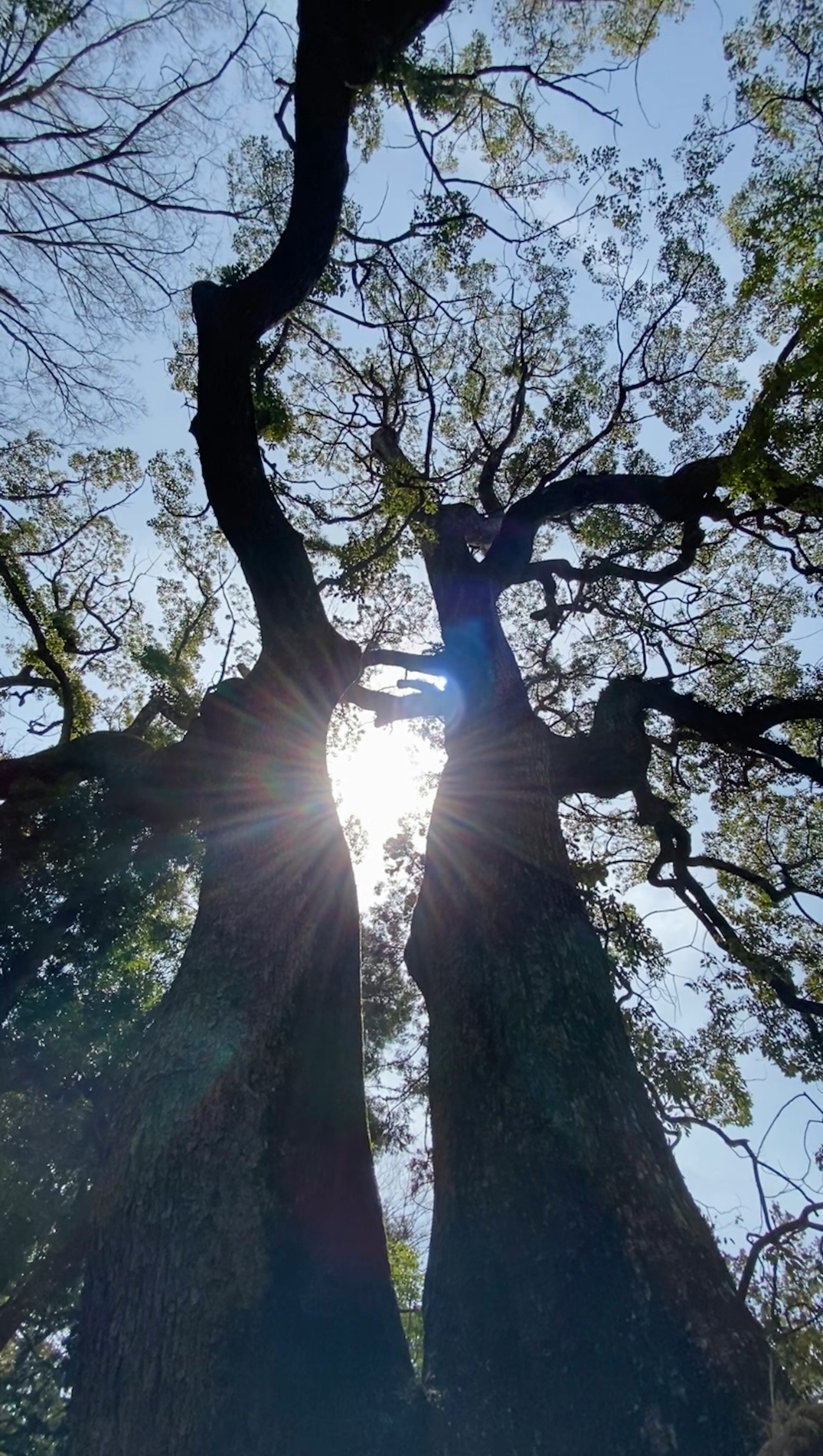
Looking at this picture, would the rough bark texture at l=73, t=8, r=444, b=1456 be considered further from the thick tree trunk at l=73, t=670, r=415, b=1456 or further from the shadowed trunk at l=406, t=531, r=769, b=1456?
the shadowed trunk at l=406, t=531, r=769, b=1456

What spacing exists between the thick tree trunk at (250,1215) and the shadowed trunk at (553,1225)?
0.35 m

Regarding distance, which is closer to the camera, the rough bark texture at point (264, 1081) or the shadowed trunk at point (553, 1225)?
the shadowed trunk at point (553, 1225)

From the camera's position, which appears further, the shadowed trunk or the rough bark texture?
the rough bark texture

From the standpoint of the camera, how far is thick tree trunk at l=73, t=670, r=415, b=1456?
7.59 feet

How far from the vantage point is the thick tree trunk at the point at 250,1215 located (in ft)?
7.59

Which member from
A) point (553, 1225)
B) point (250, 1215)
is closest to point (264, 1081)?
point (250, 1215)

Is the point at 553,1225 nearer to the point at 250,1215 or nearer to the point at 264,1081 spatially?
the point at 250,1215

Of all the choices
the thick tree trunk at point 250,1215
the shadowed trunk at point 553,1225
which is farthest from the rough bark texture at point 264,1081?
the shadowed trunk at point 553,1225

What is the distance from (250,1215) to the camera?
Result: 8.73 ft

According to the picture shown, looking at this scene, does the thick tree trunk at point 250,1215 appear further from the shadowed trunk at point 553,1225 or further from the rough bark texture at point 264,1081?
the shadowed trunk at point 553,1225

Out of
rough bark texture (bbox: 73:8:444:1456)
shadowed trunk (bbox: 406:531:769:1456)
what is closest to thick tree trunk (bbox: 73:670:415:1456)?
rough bark texture (bbox: 73:8:444:1456)

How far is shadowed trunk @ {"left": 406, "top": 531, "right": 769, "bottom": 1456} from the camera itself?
2258mm

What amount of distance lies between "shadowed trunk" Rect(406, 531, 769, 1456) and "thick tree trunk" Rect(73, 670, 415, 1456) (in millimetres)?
350

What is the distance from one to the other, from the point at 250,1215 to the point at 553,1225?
1.09 m
